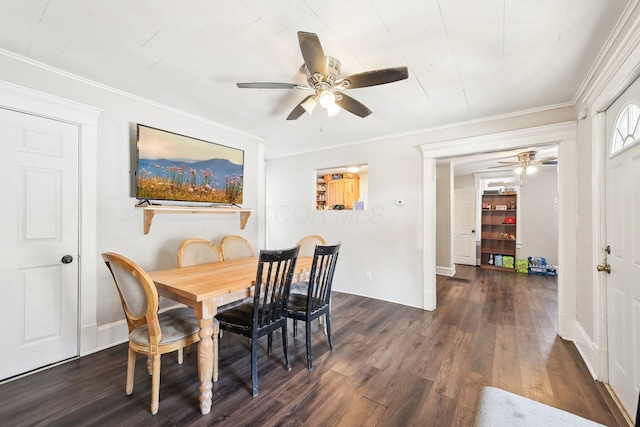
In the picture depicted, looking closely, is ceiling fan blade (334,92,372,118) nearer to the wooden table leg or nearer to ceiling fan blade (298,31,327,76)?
ceiling fan blade (298,31,327,76)

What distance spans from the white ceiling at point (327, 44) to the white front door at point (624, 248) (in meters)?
0.56

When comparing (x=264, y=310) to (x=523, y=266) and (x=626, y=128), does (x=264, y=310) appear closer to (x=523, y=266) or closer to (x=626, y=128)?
(x=626, y=128)

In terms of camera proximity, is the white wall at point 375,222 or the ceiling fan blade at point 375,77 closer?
the ceiling fan blade at point 375,77

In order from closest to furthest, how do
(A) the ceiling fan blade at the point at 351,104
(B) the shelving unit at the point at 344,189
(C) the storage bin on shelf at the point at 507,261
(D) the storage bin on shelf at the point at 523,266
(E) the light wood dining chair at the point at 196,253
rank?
1. (A) the ceiling fan blade at the point at 351,104
2. (E) the light wood dining chair at the point at 196,253
3. (D) the storage bin on shelf at the point at 523,266
4. (C) the storage bin on shelf at the point at 507,261
5. (B) the shelving unit at the point at 344,189

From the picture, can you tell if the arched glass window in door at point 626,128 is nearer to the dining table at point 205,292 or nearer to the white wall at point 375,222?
the white wall at point 375,222

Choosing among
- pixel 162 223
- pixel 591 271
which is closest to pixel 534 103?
pixel 591 271

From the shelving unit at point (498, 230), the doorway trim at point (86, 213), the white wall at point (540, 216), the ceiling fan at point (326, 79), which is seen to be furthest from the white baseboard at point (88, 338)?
the white wall at point (540, 216)

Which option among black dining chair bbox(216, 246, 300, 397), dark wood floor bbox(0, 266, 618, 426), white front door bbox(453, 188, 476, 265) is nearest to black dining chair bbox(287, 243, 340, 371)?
black dining chair bbox(216, 246, 300, 397)

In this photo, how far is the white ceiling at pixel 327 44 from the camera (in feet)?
4.93

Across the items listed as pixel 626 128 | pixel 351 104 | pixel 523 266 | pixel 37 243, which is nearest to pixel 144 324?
pixel 37 243

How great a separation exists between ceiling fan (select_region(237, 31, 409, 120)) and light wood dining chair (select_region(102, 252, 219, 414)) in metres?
1.44

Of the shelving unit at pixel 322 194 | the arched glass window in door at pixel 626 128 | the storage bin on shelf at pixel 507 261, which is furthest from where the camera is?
the shelving unit at pixel 322 194

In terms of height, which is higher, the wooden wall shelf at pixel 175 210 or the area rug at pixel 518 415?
the wooden wall shelf at pixel 175 210

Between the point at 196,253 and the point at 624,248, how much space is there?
3.43 metres
